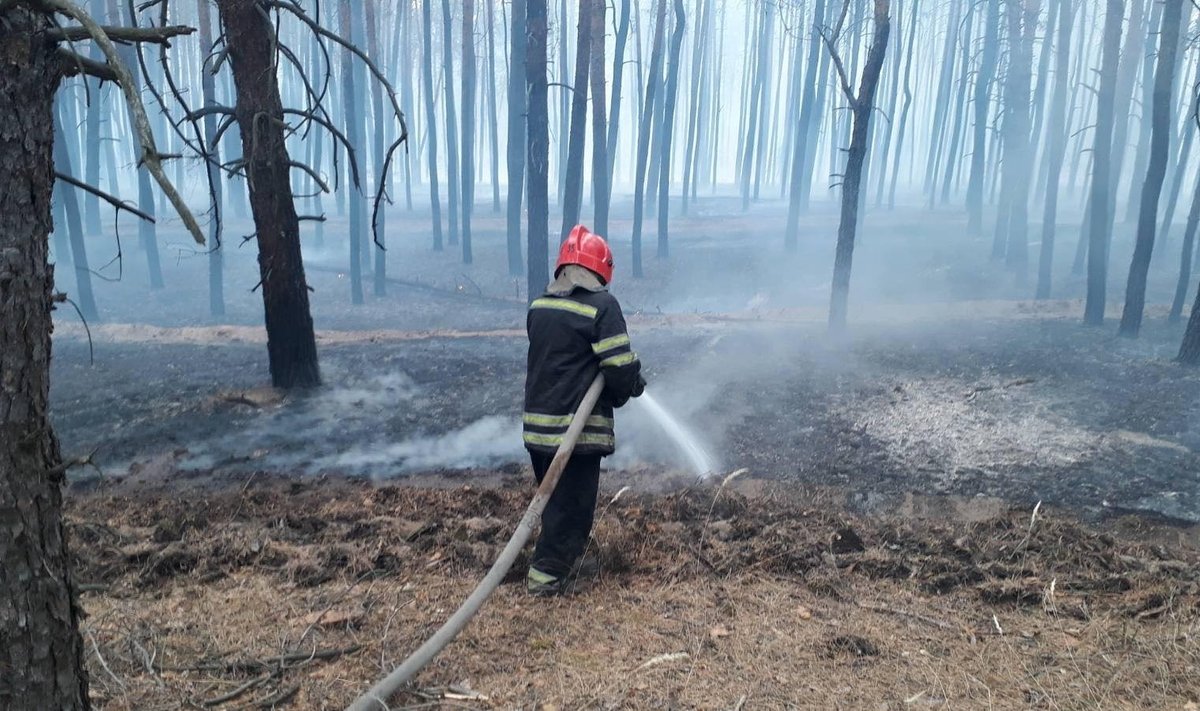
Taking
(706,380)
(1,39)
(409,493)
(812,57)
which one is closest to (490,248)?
(812,57)

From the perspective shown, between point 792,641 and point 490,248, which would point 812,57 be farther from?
point 792,641

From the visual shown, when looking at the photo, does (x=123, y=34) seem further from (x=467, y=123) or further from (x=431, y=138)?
(x=431, y=138)

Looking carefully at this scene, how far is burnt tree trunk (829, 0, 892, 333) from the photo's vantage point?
12703mm

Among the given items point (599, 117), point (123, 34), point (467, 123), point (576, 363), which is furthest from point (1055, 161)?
point (123, 34)

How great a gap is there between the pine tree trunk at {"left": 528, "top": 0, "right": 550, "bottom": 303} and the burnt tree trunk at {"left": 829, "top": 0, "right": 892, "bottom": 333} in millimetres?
5690

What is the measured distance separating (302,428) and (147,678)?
5197 mm

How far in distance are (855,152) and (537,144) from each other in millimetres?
6322

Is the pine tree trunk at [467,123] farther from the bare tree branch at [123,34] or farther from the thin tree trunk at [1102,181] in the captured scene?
the bare tree branch at [123,34]

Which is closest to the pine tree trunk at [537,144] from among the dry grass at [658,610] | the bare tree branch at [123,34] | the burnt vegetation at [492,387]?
the burnt vegetation at [492,387]

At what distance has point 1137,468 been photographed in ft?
23.6

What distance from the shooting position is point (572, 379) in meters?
4.32

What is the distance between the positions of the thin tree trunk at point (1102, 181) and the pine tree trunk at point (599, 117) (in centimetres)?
1161

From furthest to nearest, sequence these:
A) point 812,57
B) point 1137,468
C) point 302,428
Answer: point 812,57
point 302,428
point 1137,468

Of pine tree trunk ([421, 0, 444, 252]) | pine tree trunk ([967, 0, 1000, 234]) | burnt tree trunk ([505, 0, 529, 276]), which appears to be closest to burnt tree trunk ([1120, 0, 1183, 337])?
pine tree trunk ([967, 0, 1000, 234])
